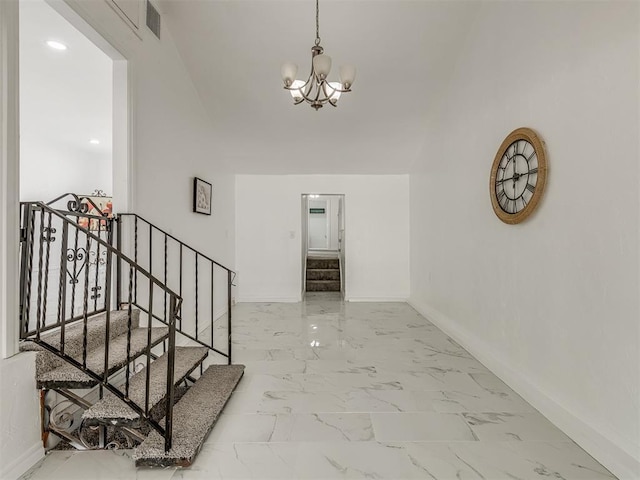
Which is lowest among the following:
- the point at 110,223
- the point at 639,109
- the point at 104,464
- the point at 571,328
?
the point at 104,464

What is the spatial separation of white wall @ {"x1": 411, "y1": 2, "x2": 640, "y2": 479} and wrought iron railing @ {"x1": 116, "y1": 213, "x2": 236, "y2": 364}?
91.4 inches

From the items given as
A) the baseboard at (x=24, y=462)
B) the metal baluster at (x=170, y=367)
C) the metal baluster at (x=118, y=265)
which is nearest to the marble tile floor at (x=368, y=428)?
the baseboard at (x=24, y=462)

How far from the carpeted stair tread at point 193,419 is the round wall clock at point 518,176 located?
8.26 feet

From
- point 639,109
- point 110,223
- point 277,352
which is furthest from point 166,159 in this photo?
point 639,109

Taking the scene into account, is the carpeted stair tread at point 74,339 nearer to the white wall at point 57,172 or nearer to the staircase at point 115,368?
the staircase at point 115,368

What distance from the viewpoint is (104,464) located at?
1.66 metres

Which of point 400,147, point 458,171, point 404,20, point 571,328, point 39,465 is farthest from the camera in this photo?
point 400,147

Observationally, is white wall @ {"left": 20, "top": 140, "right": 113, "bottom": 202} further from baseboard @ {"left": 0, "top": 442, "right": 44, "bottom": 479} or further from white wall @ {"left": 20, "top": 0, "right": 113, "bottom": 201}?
baseboard @ {"left": 0, "top": 442, "right": 44, "bottom": 479}

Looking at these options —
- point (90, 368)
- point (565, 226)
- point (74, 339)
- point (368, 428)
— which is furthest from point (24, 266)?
point (565, 226)

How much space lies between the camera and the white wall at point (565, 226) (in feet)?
5.25

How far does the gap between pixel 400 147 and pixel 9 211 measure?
467 cm

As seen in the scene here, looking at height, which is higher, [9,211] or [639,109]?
[639,109]

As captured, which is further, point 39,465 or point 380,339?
point 380,339

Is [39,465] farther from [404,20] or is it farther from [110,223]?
[404,20]
